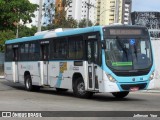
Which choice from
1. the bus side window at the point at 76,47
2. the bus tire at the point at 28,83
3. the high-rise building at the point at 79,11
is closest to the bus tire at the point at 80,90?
the bus side window at the point at 76,47

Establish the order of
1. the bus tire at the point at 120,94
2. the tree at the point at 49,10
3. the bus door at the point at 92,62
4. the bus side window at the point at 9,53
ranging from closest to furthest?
1. the bus door at the point at 92,62
2. the bus tire at the point at 120,94
3. the bus side window at the point at 9,53
4. the tree at the point at 49,10

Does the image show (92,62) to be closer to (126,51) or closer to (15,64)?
(126,51)

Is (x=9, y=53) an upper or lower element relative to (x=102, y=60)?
upper

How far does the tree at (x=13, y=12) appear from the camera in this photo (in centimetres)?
4006

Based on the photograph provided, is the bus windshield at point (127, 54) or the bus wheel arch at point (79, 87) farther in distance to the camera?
the bus wheel arch at point (79, 87)

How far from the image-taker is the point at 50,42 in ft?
68.7

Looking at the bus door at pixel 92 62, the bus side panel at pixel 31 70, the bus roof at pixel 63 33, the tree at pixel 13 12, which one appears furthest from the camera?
the tree at pixel 13 12

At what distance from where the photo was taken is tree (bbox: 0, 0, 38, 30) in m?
40.1

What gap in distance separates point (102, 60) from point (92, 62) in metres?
0.72

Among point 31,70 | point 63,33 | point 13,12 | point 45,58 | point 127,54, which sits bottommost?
point 31,70

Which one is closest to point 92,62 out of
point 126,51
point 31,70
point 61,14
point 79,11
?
point 126,51

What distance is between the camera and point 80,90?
18.5 metres

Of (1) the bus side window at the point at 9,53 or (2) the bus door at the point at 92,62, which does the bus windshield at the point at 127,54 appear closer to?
(2) the bus door at the point at 92,62

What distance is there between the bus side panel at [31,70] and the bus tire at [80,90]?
3970 millimetres
